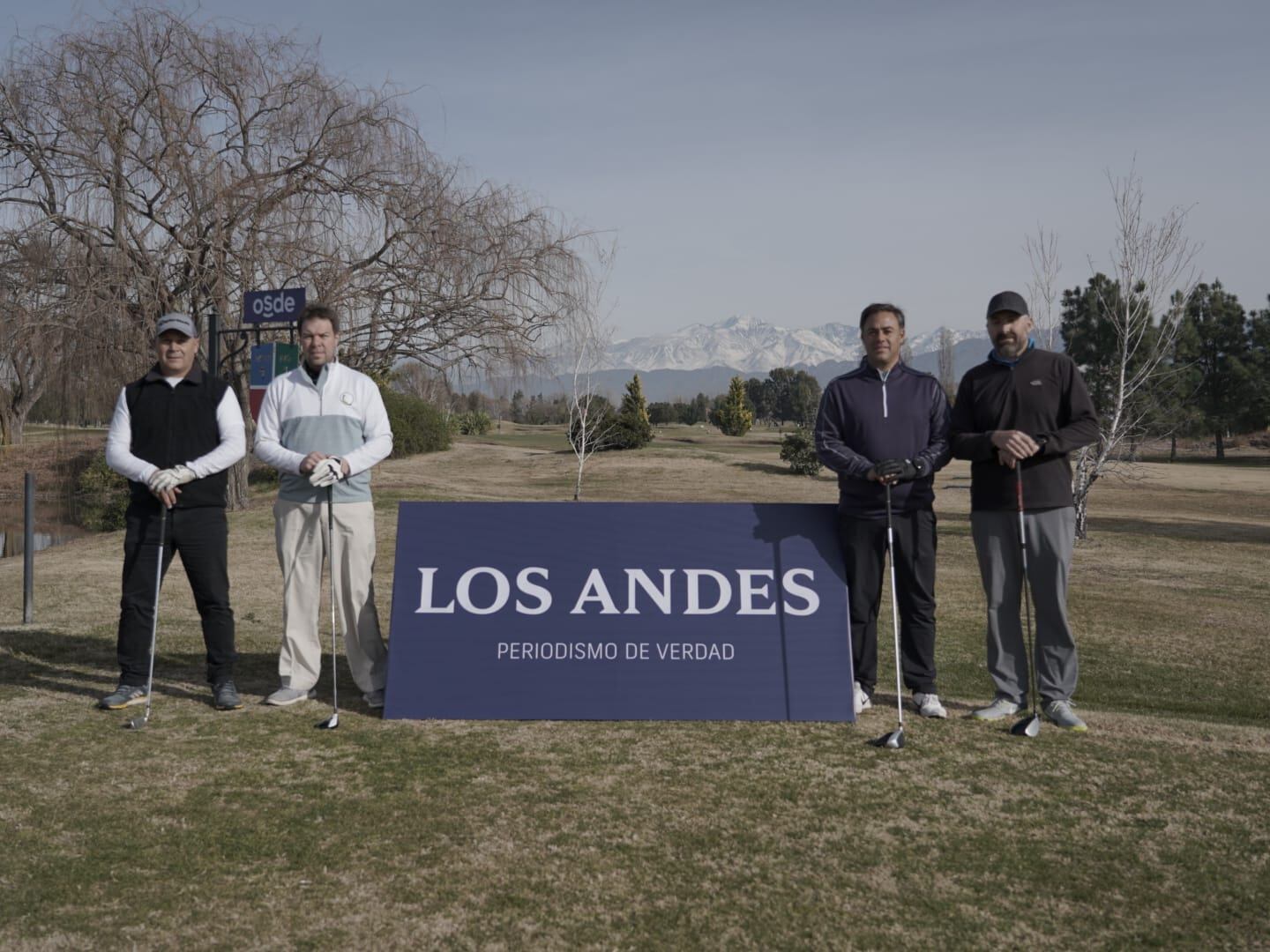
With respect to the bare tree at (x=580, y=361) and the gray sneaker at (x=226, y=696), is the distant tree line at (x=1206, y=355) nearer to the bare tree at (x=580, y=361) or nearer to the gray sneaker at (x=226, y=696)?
the bare tree at (x=580, y=361)

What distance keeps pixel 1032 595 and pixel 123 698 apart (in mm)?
4791

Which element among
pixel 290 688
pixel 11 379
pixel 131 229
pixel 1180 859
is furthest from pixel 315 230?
pixel 1180 859

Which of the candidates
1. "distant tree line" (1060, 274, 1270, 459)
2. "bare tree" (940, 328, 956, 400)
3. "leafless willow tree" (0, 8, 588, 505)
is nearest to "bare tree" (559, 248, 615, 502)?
"leafless willow tree" (0, 8, 588, 505)

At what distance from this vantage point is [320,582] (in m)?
5.59

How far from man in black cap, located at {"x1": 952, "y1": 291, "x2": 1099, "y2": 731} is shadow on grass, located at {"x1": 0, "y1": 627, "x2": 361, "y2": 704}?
352 cm

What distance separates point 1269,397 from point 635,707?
57833 millimetres

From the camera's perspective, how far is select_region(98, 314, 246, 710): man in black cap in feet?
18.1

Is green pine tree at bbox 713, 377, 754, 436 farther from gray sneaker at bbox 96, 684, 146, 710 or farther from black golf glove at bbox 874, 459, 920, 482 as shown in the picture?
gray sneaker at bbox 96, 684, 146, 710

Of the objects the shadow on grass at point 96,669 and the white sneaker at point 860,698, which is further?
the shadow on grass at point 96,669

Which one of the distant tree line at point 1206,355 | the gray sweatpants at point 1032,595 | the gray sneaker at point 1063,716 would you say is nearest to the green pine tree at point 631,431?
the distant tree line at point 1206,355

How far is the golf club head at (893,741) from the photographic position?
482 cm

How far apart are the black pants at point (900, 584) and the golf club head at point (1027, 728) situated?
54 centimetres

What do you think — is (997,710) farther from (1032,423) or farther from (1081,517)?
(1081,517)

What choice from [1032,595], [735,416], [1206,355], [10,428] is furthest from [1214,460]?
[1032,595]
